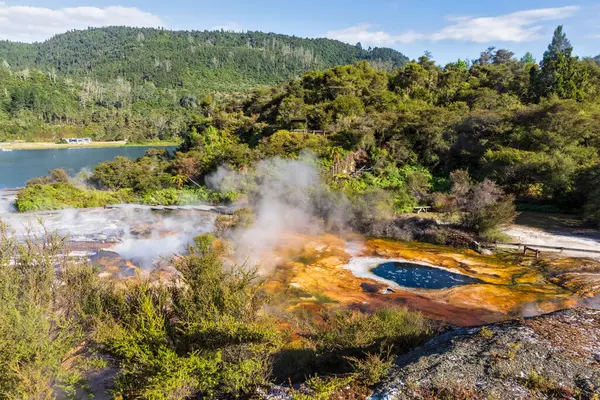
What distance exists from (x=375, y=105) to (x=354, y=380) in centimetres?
3150

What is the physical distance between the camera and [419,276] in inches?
563

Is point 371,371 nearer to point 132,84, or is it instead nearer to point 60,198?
point 60,198

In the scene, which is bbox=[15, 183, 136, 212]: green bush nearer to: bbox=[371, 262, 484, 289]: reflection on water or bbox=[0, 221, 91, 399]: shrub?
bbox=[0, 221, 91, 399]: shrub

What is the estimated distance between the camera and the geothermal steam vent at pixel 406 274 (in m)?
13.6

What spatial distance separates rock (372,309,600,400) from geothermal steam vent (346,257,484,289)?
5.53m

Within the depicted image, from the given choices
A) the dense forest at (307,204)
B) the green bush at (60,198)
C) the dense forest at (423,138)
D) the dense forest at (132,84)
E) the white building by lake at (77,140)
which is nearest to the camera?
the dense forest at (307,204)

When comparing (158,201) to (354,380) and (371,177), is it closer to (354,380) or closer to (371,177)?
(371,177)

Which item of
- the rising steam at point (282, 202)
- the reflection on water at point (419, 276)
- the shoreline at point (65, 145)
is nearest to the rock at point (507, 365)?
the reflection on water at point (419, 276)

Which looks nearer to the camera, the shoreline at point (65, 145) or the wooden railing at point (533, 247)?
the wooden railing at point (533, 247)

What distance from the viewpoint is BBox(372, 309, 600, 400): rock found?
5.97 m

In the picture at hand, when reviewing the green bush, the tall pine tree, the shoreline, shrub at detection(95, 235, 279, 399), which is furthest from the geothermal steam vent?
the shoreline

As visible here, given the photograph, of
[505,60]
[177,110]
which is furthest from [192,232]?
[177,110]

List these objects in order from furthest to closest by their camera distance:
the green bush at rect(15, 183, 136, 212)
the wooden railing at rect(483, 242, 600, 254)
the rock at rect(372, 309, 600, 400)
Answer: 1. the green bush at rect(15, 183, 136, 212)
2. the wooden railing at rect(483, 242, 600, 254)
3. the rock at rect(372, 309, 600, 400)

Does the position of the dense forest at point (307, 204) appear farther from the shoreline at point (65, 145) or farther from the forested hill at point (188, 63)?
the forested hill at point (188, 63)
